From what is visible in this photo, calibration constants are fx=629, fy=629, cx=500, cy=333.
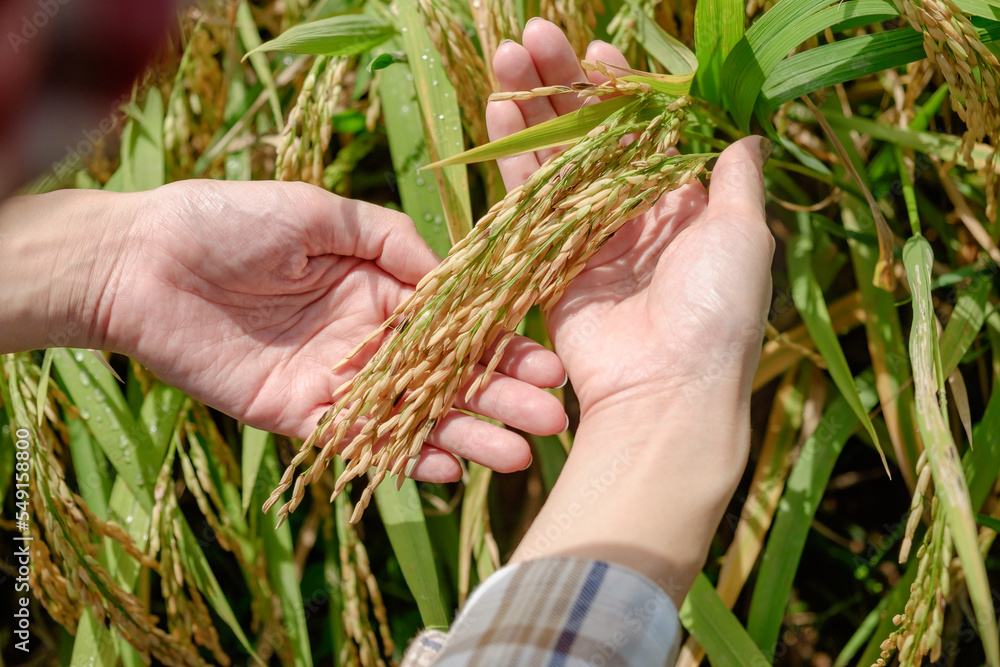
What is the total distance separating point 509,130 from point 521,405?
570 millimetres

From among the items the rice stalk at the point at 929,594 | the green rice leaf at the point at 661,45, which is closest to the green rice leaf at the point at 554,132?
Result: the green rice leaf at the point at 661,45

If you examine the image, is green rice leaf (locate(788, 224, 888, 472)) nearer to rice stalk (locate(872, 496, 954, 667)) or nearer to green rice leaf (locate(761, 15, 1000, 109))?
rice stalk (locate(872, 496, 954, 667))

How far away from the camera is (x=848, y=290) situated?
6.01ft

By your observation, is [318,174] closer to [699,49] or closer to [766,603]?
[699,49]

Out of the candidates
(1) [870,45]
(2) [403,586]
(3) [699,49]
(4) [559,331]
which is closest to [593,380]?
(4) [559,331]

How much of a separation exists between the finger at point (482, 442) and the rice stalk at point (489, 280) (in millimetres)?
144

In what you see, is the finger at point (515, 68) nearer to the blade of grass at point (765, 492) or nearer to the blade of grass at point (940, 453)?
the blade of grass at point (940, 453)

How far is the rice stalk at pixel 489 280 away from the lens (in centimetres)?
102

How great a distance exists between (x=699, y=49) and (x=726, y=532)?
1326 mm

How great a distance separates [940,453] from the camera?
86 cm

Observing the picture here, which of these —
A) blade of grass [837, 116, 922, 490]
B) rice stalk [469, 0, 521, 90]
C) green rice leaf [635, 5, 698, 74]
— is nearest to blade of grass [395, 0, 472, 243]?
rice stalk [469, 0, 521, 90]

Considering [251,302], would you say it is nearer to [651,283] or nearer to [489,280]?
[489,280]

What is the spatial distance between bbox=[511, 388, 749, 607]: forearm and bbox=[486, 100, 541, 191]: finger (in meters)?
0.54

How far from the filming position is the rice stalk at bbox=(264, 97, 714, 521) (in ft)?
3.34
